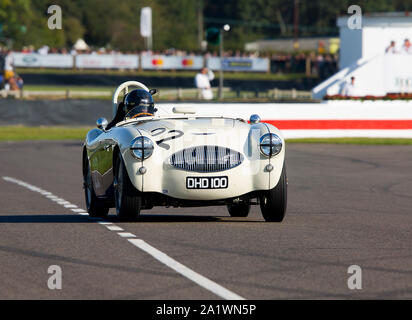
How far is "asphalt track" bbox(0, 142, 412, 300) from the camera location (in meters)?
7.15

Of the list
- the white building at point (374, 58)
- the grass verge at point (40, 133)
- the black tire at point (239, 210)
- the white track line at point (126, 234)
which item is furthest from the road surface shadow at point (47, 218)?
the white building at point (374, 58)

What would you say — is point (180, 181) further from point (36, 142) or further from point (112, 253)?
point (36, 142)

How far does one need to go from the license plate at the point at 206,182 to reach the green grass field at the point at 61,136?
67.0ft

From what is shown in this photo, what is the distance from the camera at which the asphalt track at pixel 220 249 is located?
7.15 metres

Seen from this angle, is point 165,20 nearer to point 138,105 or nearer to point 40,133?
point 40,133

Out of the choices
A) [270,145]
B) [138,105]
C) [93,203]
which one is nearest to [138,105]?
[138,105]

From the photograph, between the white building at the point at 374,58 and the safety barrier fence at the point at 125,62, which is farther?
the safety barrier fence at the point at 125,62

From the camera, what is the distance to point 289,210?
13141 mm

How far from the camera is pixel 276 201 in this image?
1089 centimetres

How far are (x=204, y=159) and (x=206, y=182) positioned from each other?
0.74 feet

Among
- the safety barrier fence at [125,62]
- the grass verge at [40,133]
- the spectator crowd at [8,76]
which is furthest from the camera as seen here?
the safety barrier fence at [125,62]

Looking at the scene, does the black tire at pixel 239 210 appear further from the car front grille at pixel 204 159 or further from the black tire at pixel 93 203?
the car front grille at pixel 204 159
